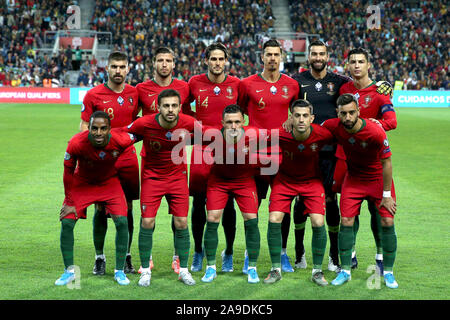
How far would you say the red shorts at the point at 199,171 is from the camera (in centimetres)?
662

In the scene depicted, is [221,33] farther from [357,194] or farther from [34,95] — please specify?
[357,194]

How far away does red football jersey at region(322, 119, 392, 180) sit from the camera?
5941mm

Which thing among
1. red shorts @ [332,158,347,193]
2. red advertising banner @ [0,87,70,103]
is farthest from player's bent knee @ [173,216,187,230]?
red advertising banner @ [0,87,70,103]

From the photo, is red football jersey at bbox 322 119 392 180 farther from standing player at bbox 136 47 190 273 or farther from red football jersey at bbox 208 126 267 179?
standing player at bbox 136 47 190 273

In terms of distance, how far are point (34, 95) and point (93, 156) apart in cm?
2727

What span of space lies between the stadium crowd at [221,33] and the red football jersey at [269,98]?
27054 millimetres

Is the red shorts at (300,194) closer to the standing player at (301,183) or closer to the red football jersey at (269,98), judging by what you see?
the standing player at (301,183)

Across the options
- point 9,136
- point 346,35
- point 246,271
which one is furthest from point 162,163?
point 346,35

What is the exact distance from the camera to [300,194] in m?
6.29

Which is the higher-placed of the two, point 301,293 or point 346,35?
point 346,35

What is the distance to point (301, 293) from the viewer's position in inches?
226

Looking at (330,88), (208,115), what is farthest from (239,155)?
(330,88)

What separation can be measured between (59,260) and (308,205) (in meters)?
2.83
